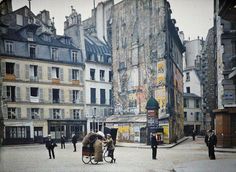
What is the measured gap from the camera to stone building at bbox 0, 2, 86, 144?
30.1m

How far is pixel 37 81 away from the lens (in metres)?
32.0

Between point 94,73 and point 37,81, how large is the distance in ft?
24.1

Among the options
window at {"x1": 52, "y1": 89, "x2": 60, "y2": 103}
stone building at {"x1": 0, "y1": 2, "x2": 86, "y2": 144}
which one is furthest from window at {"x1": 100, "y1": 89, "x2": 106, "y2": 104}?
window at {"x1": 52, "y1": 89, "x2": 60, "y2": 103}

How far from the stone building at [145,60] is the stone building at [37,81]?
5405mm

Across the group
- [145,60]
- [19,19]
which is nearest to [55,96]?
[19,19]

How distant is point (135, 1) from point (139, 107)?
8.80 metres

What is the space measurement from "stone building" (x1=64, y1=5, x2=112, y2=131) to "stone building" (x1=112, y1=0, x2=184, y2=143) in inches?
213

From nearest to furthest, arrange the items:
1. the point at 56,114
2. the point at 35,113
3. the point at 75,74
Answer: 1. the point at 35,113
2. the point at 56,114
3. the point at 75,74

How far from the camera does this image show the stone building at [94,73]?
36219mm

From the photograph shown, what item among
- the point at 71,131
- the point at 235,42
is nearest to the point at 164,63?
the point at 235,42

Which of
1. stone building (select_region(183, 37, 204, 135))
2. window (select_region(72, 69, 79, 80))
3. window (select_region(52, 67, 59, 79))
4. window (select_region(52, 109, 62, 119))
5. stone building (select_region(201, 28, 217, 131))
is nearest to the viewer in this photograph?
stone building (select_region(201, 28, 217, 131))

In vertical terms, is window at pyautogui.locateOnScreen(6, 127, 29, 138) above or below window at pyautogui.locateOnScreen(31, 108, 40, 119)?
below

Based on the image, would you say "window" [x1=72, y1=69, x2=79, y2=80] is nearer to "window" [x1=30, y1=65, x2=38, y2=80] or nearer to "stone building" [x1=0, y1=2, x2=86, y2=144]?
"stone building" [x1=0, y1=2, x2=86, y2=144]

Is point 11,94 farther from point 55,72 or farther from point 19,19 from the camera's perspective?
point 19,19
